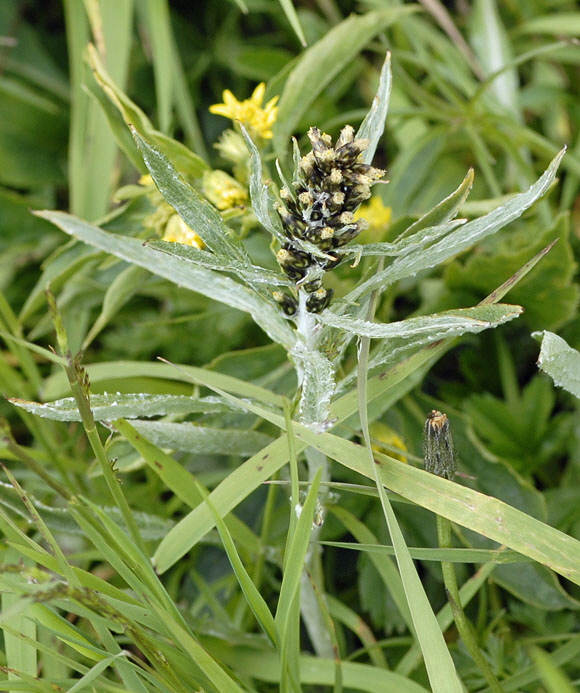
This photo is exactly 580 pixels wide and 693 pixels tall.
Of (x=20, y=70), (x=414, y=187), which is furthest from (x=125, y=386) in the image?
(x=20, y=70)

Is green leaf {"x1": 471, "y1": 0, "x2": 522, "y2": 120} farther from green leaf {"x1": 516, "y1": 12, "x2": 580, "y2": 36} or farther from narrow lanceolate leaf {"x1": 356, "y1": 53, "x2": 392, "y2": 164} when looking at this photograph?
narrow lanceolate leaf {"x1": 356, "y1": 53, "x2": 392, "y2": 164}

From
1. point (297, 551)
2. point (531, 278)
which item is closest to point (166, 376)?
point (297, 551)

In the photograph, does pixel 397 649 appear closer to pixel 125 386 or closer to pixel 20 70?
pixel 125 386

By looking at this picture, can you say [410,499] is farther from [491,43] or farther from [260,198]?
[491,43]

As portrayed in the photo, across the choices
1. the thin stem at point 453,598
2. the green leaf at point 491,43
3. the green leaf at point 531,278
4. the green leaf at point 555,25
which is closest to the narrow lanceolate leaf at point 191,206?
the thin stem at point 453,598

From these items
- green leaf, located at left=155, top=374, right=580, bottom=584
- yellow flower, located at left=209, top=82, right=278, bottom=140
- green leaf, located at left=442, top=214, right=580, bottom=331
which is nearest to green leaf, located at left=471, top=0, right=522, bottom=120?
green leaf, located at left=442, top=214, right=580, bottom=331

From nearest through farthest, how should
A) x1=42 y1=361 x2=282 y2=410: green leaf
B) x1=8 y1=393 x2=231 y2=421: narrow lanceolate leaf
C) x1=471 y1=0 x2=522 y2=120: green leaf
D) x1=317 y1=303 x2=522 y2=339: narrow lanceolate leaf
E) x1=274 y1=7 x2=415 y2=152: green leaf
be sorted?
x1=317 y1=303 x2=522 y2=339: narrow lanceolate leaf → x1=8 y1=393 x2=231 y2=421: narrow lanceolate leaf → x1=42 y1=361 x2=282 y2=410: green leaf → x1=274 y1=7 x2=415 y2=152: green leaf → x1=471 y1=0 x2=522 y2=120: green leaf

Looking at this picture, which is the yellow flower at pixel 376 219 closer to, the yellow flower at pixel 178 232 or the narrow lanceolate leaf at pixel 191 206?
the yellow flower at pixel 178 232
